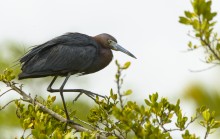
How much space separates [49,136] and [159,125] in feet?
2.51

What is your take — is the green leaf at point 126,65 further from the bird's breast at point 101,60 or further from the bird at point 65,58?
the bird's breast at point 101,60

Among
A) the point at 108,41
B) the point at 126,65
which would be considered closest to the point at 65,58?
the point at 108,41

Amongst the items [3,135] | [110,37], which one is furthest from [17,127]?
[110,37]

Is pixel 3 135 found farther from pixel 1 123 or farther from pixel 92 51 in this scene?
pixel 92 51

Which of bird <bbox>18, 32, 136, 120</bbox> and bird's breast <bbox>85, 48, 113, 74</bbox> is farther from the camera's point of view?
bird's breast <bbox>85, 48, 113, 74</bbox>

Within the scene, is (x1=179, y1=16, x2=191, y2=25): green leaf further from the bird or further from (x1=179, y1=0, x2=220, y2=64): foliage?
the bird

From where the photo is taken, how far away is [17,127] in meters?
17.5

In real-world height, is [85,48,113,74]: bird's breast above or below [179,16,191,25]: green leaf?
below

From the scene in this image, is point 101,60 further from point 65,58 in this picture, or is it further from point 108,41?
point 65,58

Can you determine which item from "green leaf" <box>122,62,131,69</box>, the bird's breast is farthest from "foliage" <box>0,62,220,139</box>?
the bird's breast

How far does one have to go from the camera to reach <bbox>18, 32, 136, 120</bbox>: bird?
6.16m

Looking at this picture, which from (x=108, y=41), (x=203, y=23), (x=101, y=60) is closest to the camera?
(x=203, y=23)

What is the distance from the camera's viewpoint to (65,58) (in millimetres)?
6348

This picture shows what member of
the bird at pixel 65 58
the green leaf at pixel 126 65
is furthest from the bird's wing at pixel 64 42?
the green leaf at pixel 126 65
